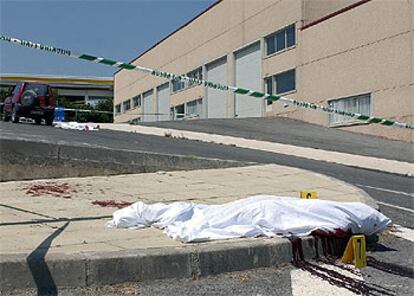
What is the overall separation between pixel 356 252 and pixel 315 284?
3.00ft

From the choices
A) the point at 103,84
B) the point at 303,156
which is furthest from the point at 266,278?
the point at 103,84

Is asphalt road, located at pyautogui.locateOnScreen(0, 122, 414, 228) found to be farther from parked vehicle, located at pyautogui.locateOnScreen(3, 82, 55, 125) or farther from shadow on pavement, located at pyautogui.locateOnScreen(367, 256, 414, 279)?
parked vehicle, located at pyautogui.locateOnScreen(3, 82, 55, 125)

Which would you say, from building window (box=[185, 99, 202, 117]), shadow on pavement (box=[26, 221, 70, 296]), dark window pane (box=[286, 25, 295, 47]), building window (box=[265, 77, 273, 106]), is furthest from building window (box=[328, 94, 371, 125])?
shadow on pavement (box=[26, 221, 70, 296])

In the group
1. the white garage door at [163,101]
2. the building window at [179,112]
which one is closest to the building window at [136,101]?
A: the white garage door at [163,101]

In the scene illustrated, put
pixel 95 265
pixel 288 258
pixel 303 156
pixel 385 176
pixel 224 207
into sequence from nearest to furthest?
pixel 95 265 → pixel 288 258 → pixel 224 207 → pixel 385 176 → pixel 303 156

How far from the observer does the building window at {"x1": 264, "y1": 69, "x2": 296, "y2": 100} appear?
34.6 metres

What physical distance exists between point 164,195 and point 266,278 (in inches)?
Answer: 164

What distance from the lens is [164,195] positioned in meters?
9.62

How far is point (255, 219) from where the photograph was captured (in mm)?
6625

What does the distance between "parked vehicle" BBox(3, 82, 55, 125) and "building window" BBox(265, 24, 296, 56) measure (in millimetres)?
14550

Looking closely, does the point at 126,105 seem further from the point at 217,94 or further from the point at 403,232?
the point at 403,232

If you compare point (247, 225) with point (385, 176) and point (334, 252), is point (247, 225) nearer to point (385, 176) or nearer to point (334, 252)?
point (334, 252)

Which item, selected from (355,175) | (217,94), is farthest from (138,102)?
(355,175)

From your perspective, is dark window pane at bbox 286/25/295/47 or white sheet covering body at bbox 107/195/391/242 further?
dark window pane at bbox 286/25/295/47
